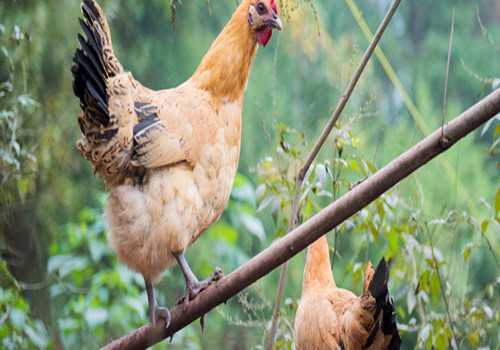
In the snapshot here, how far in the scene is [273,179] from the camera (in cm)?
244

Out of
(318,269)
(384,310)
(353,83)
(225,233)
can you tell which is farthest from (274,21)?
(225,233)

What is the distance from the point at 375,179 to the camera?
1557 millimetres

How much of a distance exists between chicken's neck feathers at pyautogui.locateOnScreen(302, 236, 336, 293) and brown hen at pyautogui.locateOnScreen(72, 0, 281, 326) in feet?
2.32

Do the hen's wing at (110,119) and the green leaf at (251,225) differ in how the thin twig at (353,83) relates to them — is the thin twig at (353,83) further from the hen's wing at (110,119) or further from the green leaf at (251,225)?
the green leaf at (251,225)

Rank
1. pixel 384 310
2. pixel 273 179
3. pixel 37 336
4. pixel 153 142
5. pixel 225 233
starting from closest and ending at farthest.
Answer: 1. pixel 153 142
2. pixel 384 310
3. pixel 273 179
4. pixel 37 336
5. pixel 225 233

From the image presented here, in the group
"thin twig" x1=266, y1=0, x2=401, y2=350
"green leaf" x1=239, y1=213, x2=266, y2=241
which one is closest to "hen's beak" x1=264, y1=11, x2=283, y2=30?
"thin twig" x1=266, y1=0, x2=401, y2=350

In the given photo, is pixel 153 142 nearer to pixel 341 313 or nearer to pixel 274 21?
pixel 274 21

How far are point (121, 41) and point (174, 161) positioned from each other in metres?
2.00

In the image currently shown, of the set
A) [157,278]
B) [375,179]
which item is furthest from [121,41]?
[375,179]

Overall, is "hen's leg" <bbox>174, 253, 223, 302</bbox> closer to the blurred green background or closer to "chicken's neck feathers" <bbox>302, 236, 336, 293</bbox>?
the blurred green background

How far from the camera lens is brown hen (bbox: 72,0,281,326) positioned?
194 cm

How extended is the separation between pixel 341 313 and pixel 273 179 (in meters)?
0.45

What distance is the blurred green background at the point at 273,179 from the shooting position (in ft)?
7.78

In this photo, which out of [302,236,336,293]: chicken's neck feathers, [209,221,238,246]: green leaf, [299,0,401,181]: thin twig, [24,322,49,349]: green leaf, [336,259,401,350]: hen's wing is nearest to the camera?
[299,0,401,181]: thin twig
